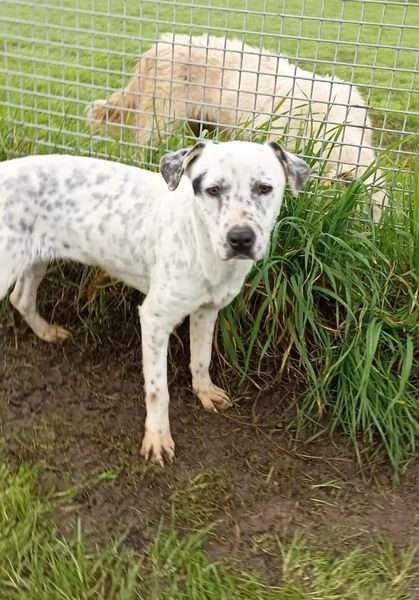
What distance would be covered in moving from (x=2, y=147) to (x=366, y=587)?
288 centimetres

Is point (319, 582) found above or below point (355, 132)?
below

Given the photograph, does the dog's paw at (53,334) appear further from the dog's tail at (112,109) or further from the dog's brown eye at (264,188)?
the dog's brown eye at (264,188)

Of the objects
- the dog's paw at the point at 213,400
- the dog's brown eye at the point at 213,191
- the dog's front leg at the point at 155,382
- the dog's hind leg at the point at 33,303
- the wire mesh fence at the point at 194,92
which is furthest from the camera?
the wire mesh fence at the point at 194,92

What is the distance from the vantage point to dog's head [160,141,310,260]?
229 centimetres

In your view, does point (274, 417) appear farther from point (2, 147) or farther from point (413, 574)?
point (2, 147)

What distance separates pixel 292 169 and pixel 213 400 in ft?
3.98

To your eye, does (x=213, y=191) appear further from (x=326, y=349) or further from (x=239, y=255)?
(x=326, y=349)

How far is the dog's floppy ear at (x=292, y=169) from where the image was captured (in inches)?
99.3

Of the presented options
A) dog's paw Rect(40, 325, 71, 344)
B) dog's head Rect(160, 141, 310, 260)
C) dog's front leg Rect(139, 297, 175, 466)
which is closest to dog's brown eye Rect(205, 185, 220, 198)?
dog's head Rect(160, 141, 310, 260)

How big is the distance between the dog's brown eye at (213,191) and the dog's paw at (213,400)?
3.79 ft

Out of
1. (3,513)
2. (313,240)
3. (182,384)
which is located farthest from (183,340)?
(3,513)

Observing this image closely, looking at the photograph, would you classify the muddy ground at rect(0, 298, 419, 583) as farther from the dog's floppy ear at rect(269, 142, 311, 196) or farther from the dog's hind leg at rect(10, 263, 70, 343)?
the dog's floppy ear at rect(269, 142, 311, 196)

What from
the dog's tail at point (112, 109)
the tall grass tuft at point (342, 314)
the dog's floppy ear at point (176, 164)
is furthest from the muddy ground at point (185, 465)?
the dog's tail at point (112, 109)

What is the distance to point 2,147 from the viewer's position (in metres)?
3.75
